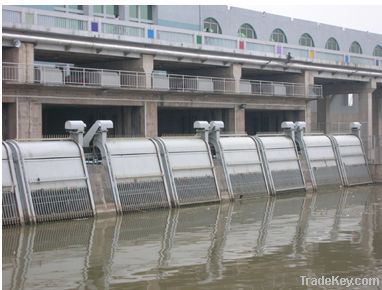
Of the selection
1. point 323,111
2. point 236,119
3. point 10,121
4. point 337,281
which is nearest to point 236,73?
point 236,119

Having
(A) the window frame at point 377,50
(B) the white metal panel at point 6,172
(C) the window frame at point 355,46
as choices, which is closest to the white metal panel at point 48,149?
(B) the white metal panel at point 6,172

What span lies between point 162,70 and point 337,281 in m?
35.3

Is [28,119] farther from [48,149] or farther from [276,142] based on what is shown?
[276,142]

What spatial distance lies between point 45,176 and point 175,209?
614 cm

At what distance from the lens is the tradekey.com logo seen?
1452 centimetres

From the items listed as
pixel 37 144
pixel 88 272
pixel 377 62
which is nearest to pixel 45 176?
pixel 37 144

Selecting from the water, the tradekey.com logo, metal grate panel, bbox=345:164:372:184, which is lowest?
the water

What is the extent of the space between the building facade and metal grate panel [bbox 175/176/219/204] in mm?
8066

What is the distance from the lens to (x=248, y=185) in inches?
1325

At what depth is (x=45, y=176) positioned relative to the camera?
25078 millimetres

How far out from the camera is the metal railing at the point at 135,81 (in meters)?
33.4

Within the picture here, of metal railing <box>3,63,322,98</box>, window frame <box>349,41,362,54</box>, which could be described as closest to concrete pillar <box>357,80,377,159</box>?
metal railing <box>3,63,322,98</box>

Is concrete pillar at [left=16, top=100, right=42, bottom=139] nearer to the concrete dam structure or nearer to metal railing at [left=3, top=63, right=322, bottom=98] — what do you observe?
metal railing at [left=3, top=63, right=322, bottom=98]

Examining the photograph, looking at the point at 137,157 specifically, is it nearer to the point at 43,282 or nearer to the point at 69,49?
the point at 69,49
